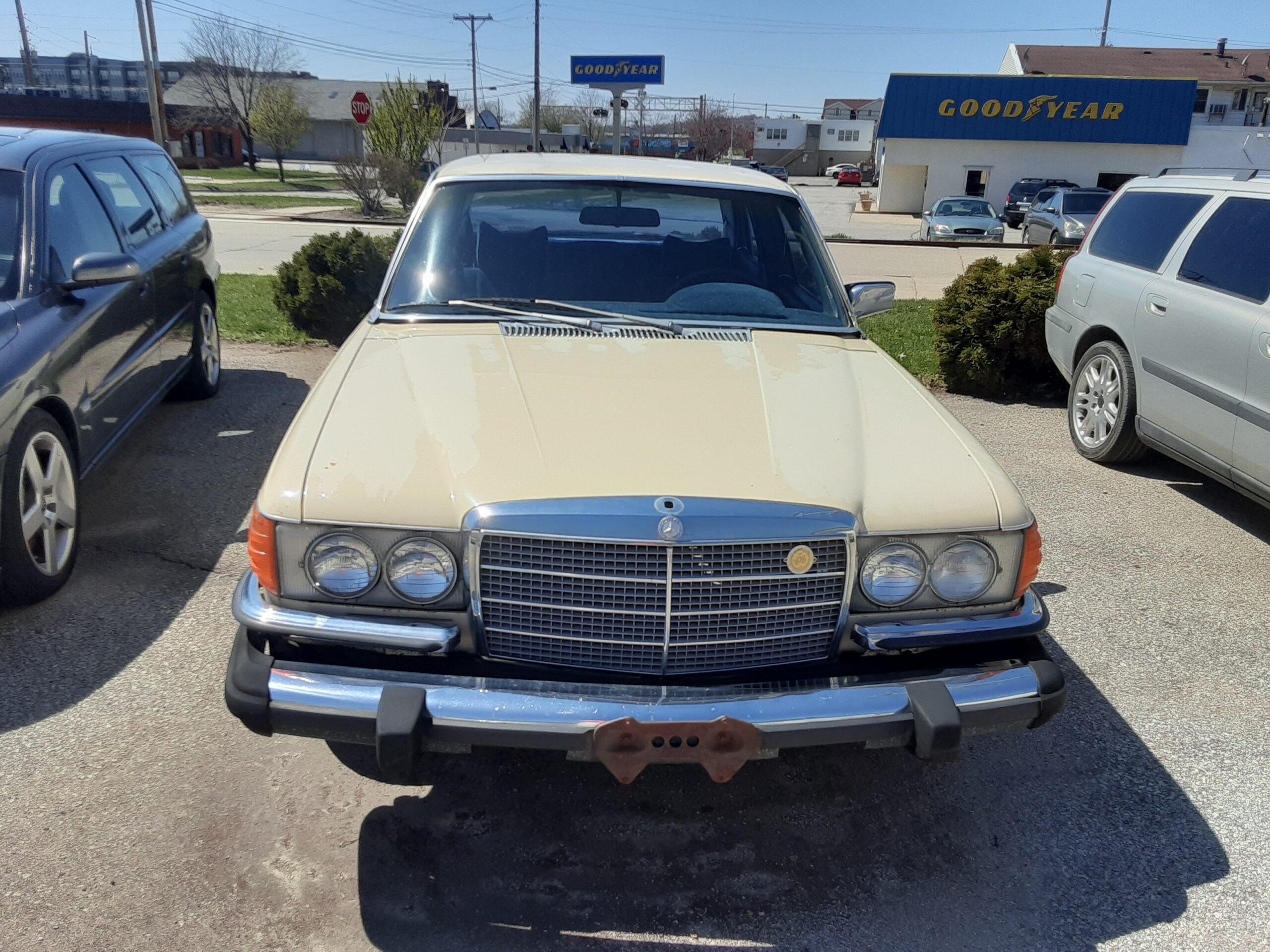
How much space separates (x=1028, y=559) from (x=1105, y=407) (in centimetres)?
414

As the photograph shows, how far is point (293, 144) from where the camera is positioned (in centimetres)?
5334

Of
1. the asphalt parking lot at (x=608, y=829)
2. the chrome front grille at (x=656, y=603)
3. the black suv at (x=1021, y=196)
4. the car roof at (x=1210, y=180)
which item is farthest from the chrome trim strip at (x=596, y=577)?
the black suv at (x=1021, y=196)

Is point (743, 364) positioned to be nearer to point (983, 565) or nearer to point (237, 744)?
point (983, 565)

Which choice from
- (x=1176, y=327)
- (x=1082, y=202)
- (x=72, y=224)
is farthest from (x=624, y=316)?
(x=1082, y=202)

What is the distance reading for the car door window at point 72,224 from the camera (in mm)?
4648

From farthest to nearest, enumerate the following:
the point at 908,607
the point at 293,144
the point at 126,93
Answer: the point at 126,93 < the point at 293,144 < the point at 908,607

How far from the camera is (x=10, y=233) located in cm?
455

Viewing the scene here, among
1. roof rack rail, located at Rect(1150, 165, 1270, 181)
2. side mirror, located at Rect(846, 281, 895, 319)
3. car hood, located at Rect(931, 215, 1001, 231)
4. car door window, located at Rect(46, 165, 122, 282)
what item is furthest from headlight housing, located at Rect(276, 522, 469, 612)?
car hood, located at Rect(931, 215, 1001, 231)

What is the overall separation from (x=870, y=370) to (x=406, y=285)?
179 cm

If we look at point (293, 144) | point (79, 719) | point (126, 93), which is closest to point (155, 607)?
point (79, 719)

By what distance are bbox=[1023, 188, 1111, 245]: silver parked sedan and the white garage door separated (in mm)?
16497

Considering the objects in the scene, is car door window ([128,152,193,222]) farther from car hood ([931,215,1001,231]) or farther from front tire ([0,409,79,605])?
car hood ([931,215,1001,231])

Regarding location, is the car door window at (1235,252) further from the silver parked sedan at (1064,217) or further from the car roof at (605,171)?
the silver parked sedan at (1064,217)

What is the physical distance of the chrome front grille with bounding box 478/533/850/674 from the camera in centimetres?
247
